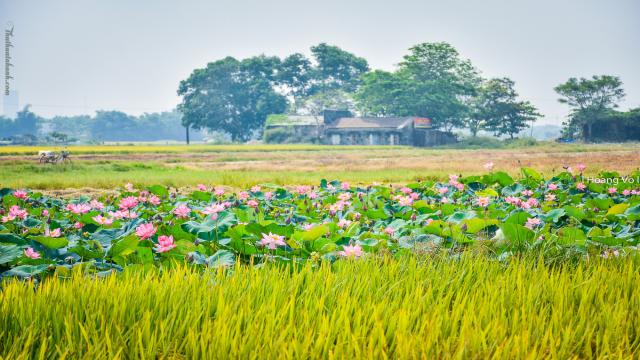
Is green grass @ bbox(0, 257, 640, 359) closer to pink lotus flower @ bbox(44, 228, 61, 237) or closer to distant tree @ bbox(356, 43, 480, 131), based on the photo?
pink lotus flower @ bbox(44, 228, 61, 237)

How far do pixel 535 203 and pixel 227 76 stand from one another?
5217 centimetres

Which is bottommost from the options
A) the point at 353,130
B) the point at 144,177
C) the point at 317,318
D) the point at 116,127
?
the point at 144,177

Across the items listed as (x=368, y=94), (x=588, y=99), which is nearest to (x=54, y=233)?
(x=588, y=99)

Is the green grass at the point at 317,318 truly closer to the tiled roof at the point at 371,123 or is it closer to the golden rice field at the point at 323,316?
the golden rice field at the point at 323,316

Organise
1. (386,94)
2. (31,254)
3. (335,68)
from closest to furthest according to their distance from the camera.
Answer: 1. (31,254)
2. (386,94)
3. (335,68)

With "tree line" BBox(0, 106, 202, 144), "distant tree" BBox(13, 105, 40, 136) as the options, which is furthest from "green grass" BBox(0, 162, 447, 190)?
"tree line" BBox(0, 106, 202, 144)

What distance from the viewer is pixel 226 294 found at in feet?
7.29

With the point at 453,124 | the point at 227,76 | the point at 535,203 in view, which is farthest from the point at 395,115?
the point at 535,203

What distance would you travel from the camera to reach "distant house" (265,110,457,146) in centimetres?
4812

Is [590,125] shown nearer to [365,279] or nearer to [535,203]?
[535,203]

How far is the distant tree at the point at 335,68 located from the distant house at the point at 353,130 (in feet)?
37.9

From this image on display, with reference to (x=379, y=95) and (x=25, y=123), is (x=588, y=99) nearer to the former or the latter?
(x=379, y=95)

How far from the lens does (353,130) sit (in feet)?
163

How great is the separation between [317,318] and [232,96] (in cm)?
5499
